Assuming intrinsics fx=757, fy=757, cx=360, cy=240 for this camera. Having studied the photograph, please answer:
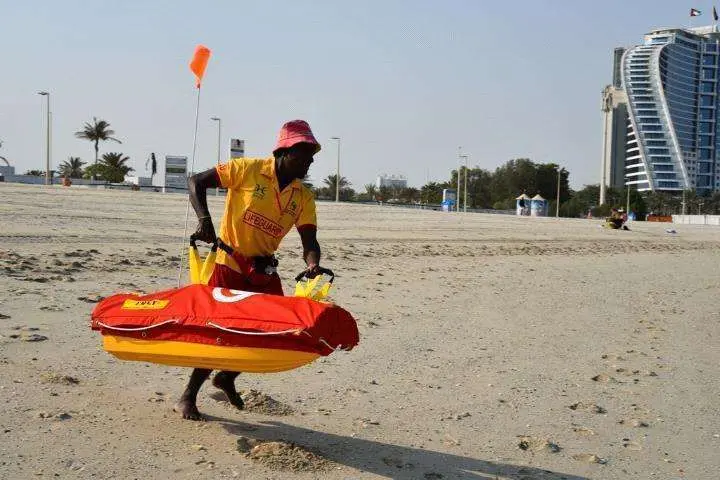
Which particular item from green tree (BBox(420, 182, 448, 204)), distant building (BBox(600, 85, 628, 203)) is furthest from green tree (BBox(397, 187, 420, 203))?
distant building (BBox(600, 85, 628, 203))

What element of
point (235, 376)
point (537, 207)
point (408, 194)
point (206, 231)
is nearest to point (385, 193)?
point (408, 194)

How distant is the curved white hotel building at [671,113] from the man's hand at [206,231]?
523 ft

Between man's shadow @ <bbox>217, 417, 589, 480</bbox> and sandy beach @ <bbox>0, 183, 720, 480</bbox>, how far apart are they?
2 cm

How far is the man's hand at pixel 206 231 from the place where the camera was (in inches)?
177

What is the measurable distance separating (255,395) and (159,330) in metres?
1.42

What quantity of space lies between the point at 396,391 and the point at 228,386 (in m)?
1.51

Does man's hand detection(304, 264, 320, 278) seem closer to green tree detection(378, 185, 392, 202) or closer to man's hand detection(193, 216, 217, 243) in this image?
man's hand detection(193, 216, 217, 243)

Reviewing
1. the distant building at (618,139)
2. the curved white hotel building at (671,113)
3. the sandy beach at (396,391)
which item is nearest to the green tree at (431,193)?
the curved white hotel building at (671,113)

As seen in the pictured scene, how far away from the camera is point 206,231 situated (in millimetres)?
4520

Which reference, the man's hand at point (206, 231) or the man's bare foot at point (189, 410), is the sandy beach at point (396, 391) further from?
the man's hand at point (206, 231)

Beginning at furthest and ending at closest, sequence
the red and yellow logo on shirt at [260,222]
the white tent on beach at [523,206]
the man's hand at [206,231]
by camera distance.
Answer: the white tent on beach at [523,206]
the red and yellow logo on shirt at [260,222]
the man's hand at [206,231]

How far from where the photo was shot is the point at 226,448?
4348mm

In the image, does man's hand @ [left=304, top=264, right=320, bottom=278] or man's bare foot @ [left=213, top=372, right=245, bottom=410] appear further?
man's bare foot @ [left=213, top=372, right=245, bottom=410]

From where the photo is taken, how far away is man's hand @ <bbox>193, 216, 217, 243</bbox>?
450 centimetres
